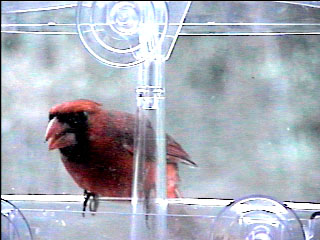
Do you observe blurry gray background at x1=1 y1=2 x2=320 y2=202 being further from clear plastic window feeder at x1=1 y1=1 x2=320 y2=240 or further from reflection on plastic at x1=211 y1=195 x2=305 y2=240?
reflection on plastic at x1=211 y1=195 x2=305 y2=240

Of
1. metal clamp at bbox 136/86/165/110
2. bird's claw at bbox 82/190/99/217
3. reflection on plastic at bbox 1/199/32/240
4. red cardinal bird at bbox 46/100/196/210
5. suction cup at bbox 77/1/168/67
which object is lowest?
reflection on plastic at bbox 1/199/32/240

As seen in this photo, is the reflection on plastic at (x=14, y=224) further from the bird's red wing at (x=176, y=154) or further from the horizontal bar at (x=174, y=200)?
the bird's red wing at (x=176, y=154)

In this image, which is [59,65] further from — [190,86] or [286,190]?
[286,190]

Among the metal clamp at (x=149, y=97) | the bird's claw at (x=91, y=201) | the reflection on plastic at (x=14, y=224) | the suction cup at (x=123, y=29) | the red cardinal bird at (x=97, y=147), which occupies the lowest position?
the reflection on plastic at (x=14, y=224)

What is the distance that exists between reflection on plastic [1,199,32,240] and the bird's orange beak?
115 millimetres

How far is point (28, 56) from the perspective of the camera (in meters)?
0.82

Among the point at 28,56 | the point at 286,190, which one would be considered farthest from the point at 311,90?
the point at 28,56

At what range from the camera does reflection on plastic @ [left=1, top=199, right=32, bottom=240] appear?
68 centimetres

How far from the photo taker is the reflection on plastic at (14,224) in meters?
0.68

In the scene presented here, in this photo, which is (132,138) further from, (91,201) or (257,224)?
(257,224)

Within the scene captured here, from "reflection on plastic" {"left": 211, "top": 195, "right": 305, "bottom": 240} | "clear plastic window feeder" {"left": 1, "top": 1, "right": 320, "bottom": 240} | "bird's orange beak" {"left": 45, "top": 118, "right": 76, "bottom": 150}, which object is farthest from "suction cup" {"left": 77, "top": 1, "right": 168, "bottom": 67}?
"reflection on plastic" {"left": 211, "top": 195, "right": 305, "bottom": 240}

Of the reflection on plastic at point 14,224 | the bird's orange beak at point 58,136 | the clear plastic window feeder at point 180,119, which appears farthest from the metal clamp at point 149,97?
the reflection on plastic at point 14,224

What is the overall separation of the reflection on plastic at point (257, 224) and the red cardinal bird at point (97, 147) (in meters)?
0.11

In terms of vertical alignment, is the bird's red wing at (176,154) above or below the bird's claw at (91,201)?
above
